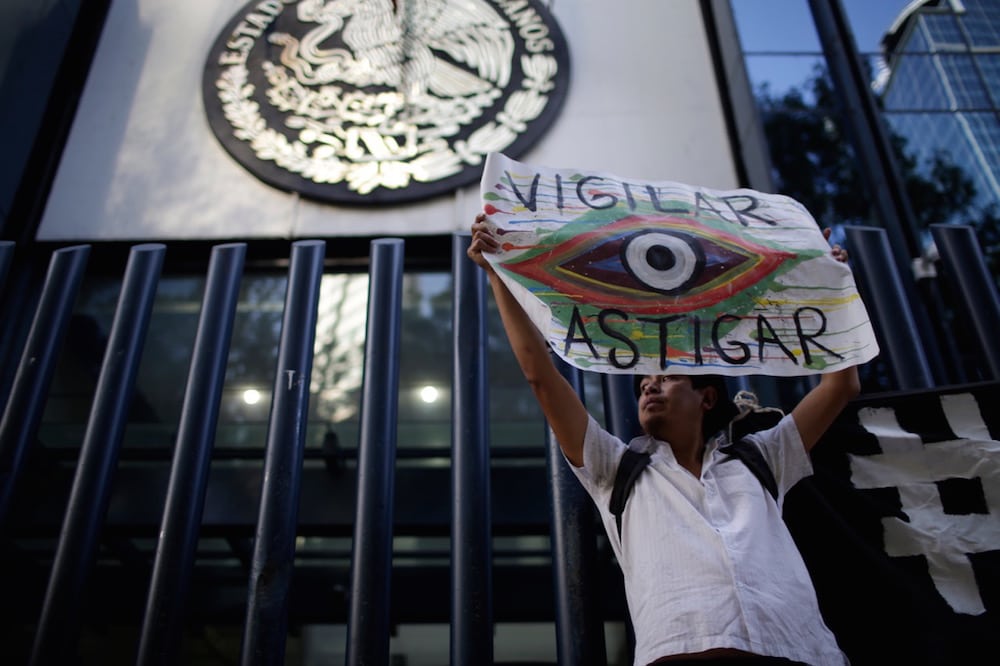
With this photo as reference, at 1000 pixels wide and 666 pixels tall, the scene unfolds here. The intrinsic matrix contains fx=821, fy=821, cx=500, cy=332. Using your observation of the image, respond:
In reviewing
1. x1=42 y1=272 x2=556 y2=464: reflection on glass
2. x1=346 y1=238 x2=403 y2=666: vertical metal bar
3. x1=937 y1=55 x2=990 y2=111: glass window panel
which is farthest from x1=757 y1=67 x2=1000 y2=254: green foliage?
x1=346 y1=238 x2=403 y2=666: vertical metal bar

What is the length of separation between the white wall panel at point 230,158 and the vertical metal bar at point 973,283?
5.30 ft

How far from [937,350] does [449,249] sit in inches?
114

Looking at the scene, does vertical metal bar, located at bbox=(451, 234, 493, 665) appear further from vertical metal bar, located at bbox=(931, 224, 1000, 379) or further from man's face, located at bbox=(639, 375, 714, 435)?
vertical metal bar, located at bbox=(931, 224, 1000, 379)

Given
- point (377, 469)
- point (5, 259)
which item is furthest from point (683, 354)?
point (5, 259)

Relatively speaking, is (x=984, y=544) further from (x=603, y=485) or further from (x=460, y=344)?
(x=460, y=344)

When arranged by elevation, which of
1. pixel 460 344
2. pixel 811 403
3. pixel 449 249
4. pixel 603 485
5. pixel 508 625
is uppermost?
pixel 449 249

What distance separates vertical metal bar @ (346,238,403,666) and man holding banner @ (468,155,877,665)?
113 cm

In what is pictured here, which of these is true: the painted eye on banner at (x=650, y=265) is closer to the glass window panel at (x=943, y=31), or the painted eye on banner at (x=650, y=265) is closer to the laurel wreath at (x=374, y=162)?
the laurel wreath at (x=374, y=162)

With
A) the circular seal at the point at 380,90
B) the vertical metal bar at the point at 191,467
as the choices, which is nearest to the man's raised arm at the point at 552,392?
the vertical metal bar at the point at 191,467

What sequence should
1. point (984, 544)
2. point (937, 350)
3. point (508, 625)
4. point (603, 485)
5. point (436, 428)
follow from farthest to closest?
point (508, 625), point (436, 428), point (937, 350), point (984, 544), point (603, 485)

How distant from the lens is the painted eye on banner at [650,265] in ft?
8.73

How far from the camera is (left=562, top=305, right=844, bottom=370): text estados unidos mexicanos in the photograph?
2.53 m

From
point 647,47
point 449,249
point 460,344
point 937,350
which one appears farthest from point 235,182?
point 937,350

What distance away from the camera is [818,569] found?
2.71m
